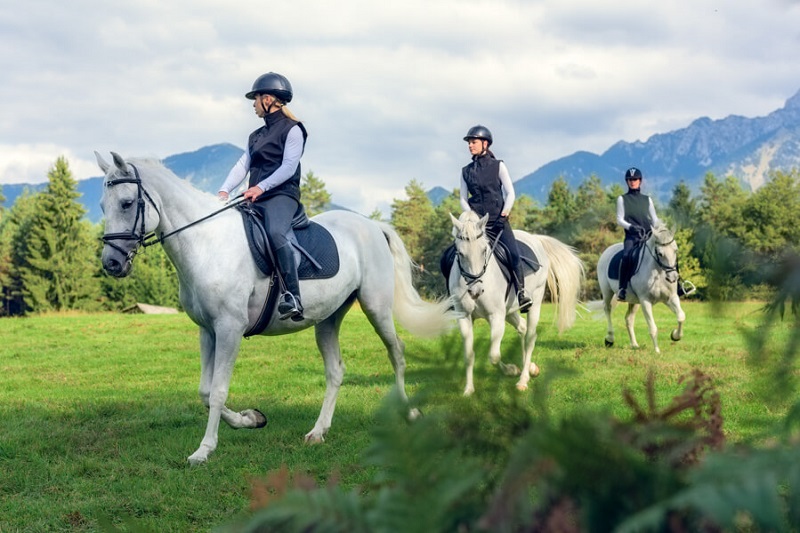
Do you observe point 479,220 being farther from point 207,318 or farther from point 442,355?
point 442,355

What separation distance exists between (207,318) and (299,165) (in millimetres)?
1639

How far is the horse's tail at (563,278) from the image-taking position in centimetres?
1095

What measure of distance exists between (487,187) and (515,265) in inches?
43.5

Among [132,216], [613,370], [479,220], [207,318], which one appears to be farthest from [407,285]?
[613,370]

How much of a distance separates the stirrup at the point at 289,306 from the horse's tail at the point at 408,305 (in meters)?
1.53

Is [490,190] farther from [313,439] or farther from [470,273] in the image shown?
[313,439]

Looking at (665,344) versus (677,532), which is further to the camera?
(665,344)

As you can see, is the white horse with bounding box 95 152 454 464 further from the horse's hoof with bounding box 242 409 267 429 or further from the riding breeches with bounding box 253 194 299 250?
the riding breeches with bounding box 253 194 299 250

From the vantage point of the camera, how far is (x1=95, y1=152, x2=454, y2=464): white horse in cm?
629

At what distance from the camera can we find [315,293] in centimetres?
710

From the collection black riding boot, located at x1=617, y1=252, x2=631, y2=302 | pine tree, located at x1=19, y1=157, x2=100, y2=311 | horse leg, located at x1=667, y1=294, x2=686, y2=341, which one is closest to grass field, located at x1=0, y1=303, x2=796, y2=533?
horse leg, located at x1=667, y1=294, x2=686, y2=341

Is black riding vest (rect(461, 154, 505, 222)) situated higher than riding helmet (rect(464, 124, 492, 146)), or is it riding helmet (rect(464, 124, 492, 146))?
riding helmet (rect(464, 124, 492, 146))

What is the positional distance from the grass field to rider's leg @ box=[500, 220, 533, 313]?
3.53ft

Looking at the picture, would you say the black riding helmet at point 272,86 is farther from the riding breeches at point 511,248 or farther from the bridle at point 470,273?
the riding breeches at point 511,248
